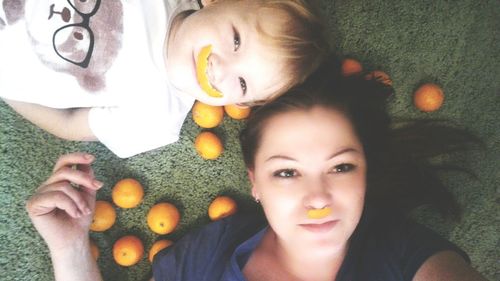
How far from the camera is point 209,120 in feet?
4.69

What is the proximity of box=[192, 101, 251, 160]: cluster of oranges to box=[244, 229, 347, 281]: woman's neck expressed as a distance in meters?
0.30

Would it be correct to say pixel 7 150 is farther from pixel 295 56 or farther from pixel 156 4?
pixel 295 56

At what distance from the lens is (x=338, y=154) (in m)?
1.05

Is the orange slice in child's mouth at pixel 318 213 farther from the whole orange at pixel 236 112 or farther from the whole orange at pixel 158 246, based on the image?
the whole orange at pixel 158 246

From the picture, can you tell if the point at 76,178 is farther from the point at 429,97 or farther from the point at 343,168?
the point at 429,97

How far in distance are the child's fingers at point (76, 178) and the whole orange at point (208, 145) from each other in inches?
14.7

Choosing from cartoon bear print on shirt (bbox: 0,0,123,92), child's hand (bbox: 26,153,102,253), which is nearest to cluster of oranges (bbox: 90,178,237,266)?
child's hand (bbox: 26,153,102,253)

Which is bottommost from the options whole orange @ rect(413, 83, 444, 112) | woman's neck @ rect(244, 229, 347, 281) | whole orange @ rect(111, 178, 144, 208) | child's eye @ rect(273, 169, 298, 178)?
whole orange @ rect(111, 178, 144, 208)

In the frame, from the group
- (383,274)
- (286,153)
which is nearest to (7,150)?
(286,153)

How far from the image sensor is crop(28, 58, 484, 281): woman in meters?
1.06

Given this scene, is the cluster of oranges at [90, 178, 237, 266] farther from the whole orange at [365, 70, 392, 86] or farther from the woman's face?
the whole orange at [365, 70, 392, 86]

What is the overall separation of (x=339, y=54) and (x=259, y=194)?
631 millimetres

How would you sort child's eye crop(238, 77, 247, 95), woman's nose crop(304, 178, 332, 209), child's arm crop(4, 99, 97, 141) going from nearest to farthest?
woman's nose crop(304, 178, 332, 209) → child's eye crop(238, 77, 247, 95) → child's arm crop(4, 99, 97, 141)

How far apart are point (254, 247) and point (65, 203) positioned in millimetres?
508
